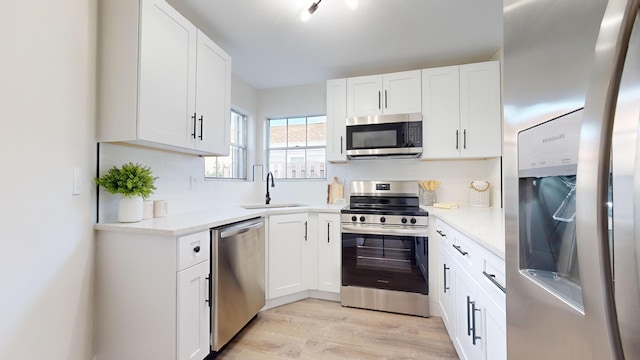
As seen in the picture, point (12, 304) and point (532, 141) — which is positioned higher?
point (532, 141)

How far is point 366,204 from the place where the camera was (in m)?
2.96

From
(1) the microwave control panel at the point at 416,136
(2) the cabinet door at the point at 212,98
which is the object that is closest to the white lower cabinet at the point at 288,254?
(2) the cabinet door at the point at 212,98

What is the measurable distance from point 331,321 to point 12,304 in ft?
6.39

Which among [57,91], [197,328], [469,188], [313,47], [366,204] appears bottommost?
[197,328]

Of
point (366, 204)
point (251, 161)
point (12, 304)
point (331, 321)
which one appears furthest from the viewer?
point (251, 161)

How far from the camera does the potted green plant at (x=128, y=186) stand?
151 cm

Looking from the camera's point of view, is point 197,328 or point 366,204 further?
point 366,204

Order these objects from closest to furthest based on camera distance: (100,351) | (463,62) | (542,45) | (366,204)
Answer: (542,45) < (100,351) < (463,62) < (366,204)

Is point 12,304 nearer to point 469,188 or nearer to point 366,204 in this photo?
point 366,204

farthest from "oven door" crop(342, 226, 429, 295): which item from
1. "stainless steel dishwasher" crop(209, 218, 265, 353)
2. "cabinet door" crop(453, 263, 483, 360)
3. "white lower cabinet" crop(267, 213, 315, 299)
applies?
"stainless steel dishwasher" crop(209, 218, 265, 353)

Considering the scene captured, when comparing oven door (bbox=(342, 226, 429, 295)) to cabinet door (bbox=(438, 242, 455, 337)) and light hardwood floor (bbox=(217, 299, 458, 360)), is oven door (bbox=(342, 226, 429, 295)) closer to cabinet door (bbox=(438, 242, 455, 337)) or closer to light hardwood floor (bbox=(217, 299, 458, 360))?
cabinet door (bbox=(438, 242, 455, 337))

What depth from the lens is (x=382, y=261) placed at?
2.38 meters

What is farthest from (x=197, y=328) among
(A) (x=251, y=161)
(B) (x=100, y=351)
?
(A) (x=251, y=161)

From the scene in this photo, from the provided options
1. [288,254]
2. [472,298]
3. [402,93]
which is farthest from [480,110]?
[288,254]
